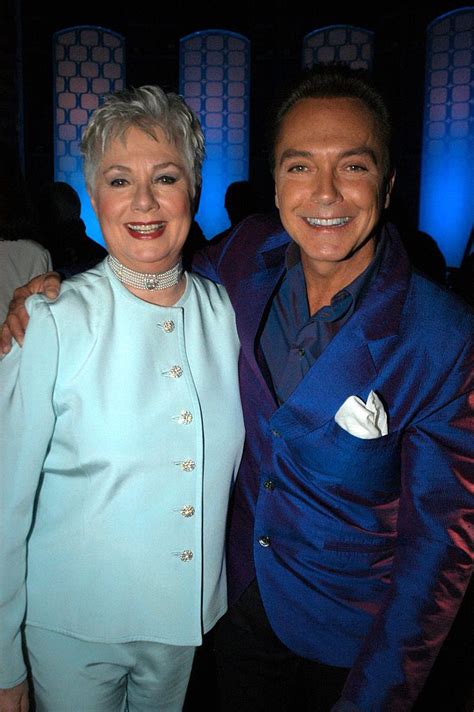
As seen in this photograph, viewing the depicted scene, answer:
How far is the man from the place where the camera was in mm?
1414

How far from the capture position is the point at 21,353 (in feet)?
4.56

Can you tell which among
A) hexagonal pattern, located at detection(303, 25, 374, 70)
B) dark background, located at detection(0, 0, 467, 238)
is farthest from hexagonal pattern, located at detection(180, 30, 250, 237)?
hexagonal pattern, located at detection(303, 25, 374, 70)

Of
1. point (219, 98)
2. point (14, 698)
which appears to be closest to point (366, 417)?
point (14, 698)

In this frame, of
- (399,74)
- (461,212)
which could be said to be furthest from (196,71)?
(461,212)

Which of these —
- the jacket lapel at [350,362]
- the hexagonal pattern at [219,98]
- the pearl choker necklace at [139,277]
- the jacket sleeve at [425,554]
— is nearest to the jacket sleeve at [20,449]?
the pearl choker necklace at [139,277]

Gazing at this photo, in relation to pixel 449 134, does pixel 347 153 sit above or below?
below

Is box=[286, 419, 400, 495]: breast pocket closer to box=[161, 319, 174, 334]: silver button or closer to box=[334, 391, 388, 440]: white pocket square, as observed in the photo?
box=[334, 391, 388, 440]: white pocket square

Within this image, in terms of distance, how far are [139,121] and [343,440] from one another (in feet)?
2.61

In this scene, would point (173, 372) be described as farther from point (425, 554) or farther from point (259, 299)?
point (425, 554)

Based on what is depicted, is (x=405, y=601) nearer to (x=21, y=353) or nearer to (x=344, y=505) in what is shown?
(x=344, y=505)

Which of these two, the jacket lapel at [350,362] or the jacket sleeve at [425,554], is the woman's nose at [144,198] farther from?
the jacket sleeve at [425,554]

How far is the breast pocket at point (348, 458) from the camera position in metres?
1.43

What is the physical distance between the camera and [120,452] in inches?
55.7

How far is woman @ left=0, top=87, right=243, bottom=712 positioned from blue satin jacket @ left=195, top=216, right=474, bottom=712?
123 millimetres
